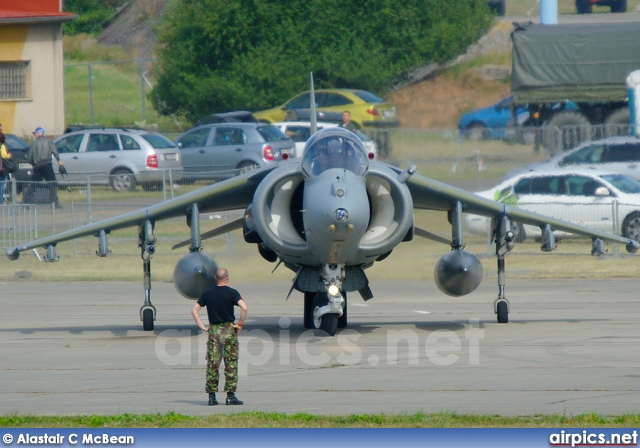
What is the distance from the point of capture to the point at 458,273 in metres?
16.0

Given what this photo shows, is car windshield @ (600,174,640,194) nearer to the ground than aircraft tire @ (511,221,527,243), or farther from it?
farther from it

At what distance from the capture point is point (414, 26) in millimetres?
48125

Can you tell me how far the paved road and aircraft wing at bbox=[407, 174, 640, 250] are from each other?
132 cm

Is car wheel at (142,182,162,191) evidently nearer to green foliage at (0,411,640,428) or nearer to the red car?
green foliage at (0,411,640,428)

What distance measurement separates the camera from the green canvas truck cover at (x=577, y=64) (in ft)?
120

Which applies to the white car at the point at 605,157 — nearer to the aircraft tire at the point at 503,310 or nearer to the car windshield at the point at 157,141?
the car windshield at the point at 157,141

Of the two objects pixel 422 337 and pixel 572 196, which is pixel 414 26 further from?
pixel 422 337

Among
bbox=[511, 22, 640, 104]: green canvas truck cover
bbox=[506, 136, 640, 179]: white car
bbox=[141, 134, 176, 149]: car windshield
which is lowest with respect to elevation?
bbox=[506, 136, 640, 179]: white car

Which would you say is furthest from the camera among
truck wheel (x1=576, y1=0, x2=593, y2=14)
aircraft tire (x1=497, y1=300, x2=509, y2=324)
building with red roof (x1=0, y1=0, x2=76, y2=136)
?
truck wheel (x1=576, y1=0, x2=593, y2=14)

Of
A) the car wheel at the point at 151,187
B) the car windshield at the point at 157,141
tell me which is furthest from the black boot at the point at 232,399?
the car windshield at the point at 157,141

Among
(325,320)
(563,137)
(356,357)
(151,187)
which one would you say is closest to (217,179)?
(151,187)

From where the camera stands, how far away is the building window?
45156 millimetres

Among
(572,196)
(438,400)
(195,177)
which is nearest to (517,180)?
(572,196)

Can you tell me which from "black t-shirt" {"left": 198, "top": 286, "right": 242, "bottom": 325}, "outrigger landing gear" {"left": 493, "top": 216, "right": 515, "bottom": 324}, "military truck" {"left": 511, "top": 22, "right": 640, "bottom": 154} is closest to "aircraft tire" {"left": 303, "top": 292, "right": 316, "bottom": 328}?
"outrigger landing gear" {"left": 493, "top": 216, "right": 515, "bottom": 324}
